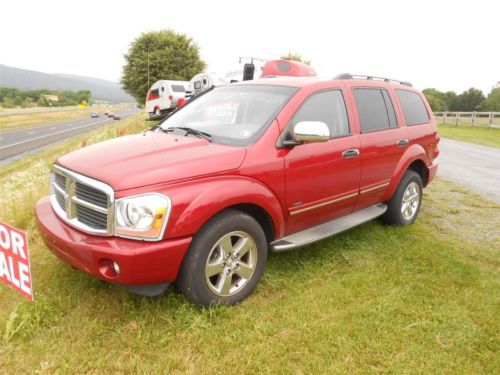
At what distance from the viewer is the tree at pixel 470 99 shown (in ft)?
270

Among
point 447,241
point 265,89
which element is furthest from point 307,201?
point 447,241

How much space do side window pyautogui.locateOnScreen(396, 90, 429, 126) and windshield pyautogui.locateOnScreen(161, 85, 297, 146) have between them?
1.94m

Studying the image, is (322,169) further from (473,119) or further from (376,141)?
(473,119)

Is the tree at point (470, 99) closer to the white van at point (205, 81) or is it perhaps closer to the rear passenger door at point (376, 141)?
the white van at point (205, 81)

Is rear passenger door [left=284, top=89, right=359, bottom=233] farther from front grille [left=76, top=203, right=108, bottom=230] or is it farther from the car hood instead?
front grille [left=76, top=203, right=108, bottom=230]

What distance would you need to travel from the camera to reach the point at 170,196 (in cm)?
261

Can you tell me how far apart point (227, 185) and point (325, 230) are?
4.37 ft

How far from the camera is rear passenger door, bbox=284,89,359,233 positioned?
3.42m

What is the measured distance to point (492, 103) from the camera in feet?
241

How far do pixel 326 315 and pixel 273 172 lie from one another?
119cm

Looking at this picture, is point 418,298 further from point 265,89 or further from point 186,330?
point 265,89

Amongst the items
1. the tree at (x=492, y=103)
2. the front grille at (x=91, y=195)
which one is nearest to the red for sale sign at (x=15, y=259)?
the front grille at (x=91, y=195)

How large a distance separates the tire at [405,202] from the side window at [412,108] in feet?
2.20

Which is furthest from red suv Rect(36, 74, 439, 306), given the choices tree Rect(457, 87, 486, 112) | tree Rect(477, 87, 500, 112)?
tree Rect(457, 87, 486, 112)
